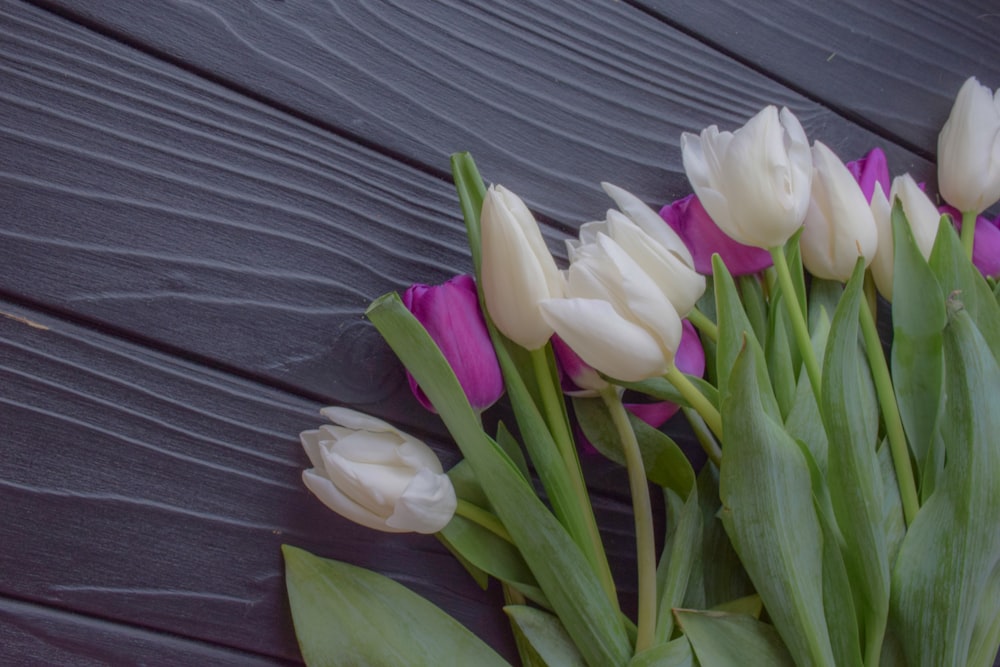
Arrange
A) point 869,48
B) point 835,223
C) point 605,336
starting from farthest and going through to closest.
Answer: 1. point 869,48
2. point 835,223
3. point 605,336

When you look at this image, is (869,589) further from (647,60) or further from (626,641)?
(647,60)

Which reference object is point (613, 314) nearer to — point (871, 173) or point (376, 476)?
point (376, 476)

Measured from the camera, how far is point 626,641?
1.65ft

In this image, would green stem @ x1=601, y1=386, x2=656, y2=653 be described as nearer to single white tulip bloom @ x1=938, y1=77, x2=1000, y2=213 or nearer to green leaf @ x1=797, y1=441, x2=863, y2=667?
green leaf @ x1=797, y1=441, x2=863, y2=667

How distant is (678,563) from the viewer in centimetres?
52

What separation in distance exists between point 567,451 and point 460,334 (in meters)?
0.09

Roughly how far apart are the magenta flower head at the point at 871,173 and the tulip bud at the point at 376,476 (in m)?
0.35

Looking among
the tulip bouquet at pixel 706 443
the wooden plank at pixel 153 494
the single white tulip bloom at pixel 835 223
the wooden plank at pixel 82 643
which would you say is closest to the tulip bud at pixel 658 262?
the tulip bouquet at pixel 706 443

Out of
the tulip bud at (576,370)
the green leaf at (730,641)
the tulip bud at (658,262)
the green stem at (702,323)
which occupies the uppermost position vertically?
the tulip bud at (658,262)

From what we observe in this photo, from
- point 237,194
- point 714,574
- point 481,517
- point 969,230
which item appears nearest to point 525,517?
point 481,517

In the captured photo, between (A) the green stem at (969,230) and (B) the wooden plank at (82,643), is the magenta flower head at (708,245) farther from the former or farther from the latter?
(B) the wooden plank at (82,643)

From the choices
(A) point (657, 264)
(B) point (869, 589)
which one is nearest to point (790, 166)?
(A) point (657, 264)

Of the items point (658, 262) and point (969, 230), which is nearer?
point (658, 262)

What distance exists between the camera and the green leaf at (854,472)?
1.55ft
